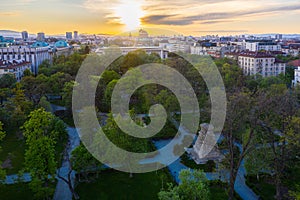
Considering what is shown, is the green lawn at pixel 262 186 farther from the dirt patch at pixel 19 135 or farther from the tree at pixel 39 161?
the dirt patch at pixel 19 135

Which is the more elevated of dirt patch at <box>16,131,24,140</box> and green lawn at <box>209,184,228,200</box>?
dirt patch at <box>16,131,24,140</box>

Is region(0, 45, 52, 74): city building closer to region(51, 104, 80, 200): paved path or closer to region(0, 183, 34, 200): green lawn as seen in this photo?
region(51, 104, 80, 200): paved path

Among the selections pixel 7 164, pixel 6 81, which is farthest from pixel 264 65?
pixel 7 164

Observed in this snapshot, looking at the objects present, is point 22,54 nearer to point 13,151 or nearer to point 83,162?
point 13,151

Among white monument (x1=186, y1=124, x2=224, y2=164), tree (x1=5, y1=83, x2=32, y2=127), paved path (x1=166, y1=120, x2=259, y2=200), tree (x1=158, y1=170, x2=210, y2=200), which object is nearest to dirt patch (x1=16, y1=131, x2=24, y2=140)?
tree (x1=5, y1=83, x2=32, y2=127)

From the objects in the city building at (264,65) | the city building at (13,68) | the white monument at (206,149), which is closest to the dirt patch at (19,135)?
the white monument at (206,149)

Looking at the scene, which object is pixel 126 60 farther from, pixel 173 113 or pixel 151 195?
pixel 151 195
